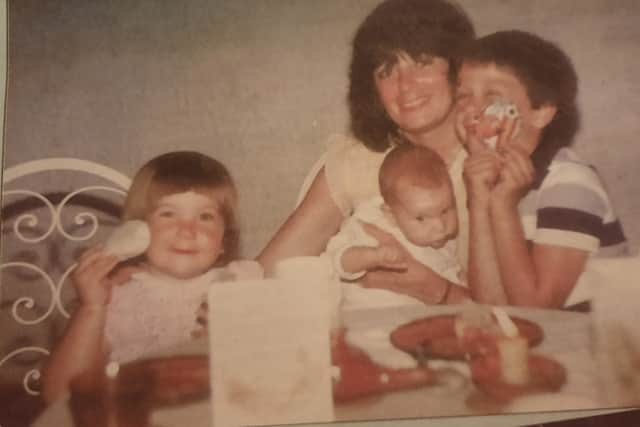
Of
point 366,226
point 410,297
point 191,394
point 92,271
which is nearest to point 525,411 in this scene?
point 410,297

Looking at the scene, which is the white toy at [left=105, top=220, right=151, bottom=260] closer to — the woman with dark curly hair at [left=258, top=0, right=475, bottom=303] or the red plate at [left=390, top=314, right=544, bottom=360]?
the woman with dark curly hair at [left=258, top=0, right=475, bottom=303]

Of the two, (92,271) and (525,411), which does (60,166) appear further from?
(525,411)

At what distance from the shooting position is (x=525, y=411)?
3.08 ft

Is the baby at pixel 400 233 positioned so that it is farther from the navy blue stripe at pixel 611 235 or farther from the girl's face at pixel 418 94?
the navy blue stripe at pixel 611 235

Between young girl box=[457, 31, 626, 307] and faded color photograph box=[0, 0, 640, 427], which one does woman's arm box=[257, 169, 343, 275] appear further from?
young girl box=[457, 31, 626, 307]

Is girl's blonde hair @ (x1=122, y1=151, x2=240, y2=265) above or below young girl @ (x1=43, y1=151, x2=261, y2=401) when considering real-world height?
above

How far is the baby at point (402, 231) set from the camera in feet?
3.20

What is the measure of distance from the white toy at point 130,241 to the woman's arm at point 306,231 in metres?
0.15

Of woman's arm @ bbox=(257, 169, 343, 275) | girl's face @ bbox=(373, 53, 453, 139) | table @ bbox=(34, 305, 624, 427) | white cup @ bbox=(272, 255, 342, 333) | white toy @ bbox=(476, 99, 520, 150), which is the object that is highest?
girl's face @ bbox=(373, 53, 453, 139)

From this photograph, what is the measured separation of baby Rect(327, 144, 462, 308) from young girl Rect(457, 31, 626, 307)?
0.03m

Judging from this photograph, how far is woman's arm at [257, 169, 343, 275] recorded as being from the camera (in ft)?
3.25

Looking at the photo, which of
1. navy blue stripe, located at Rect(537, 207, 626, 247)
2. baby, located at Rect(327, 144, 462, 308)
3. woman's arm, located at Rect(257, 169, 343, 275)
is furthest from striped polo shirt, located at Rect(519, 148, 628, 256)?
woman's arm, located at Rect(257, 169, 343, 275)

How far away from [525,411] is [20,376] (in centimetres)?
62

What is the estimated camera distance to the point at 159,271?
100 cm
